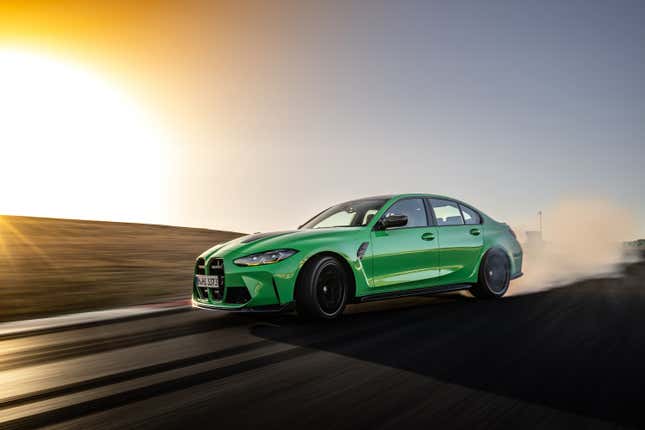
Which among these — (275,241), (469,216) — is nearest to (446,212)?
(469,216)

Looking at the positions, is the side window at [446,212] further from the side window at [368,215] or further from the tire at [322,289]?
the tire at [322,289]

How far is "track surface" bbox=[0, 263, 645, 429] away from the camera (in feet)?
10.5

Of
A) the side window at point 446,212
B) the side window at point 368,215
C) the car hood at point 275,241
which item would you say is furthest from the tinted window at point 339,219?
the side window at point 446,212

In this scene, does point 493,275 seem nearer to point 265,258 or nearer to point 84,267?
point 265,258

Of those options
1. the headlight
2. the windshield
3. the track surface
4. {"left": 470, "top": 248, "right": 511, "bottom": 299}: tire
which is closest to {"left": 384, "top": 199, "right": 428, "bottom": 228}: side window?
the windshield

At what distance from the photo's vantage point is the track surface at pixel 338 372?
319 centimetres

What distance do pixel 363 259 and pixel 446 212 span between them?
2.16 metres

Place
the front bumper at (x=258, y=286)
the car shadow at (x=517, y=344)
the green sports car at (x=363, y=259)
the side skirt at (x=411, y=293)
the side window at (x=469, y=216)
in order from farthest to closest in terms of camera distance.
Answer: the side window at (x=469, y=216)
the side skirt at (x=411, y=293)
the green sports car at (x=363, y=259)
the front bumper at (x=258, y=286)
the car shadow at (x=517, y=344)

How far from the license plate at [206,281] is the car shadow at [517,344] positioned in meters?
0.71

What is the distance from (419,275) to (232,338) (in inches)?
117

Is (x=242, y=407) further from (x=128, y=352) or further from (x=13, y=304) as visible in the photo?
(x=13, y=304)

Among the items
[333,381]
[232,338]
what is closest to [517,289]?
[232,338]

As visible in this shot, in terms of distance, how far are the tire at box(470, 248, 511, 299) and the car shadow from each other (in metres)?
0.28

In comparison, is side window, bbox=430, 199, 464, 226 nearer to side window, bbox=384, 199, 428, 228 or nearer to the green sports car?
the green sports car
